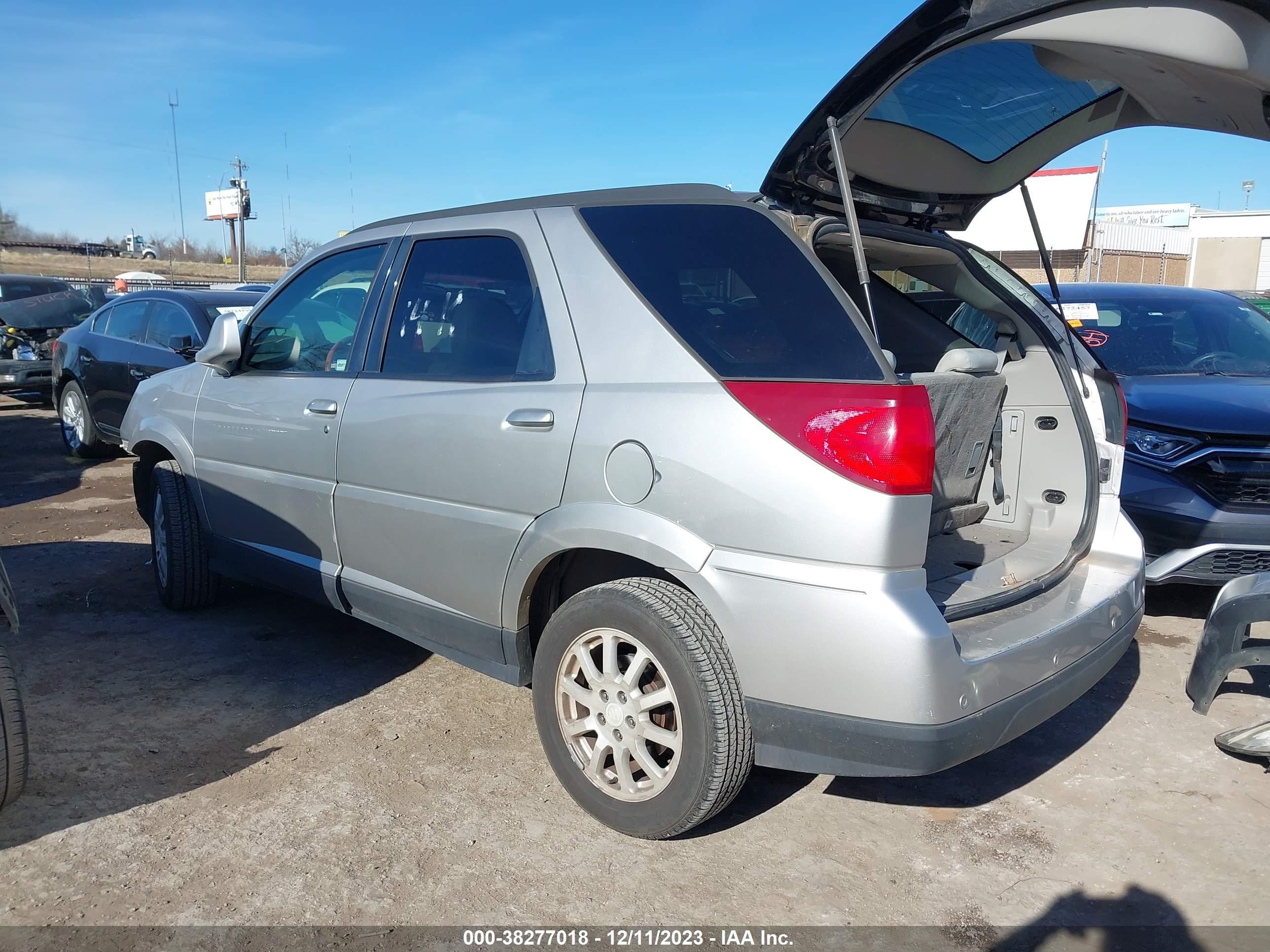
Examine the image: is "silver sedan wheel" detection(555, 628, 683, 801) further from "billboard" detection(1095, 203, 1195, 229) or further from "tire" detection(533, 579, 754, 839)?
"billboard" detection(1095, 203, 1195, 229)

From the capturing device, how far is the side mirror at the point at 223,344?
4.30m

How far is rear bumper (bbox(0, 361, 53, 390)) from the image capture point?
484 inches

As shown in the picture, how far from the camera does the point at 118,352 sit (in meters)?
8.93

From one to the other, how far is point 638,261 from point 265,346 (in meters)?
2.23

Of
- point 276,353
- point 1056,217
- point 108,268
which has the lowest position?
point 276,353

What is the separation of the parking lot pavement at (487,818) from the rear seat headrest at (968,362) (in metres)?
1.44

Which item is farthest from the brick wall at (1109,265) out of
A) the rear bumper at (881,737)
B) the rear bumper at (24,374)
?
the rear bumper at (881,737)

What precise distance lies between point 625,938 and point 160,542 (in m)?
3.46

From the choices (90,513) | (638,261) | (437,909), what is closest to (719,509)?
(638,261)

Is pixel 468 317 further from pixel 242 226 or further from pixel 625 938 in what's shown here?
pixel 242 226

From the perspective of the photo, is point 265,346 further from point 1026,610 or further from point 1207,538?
point 1207,538

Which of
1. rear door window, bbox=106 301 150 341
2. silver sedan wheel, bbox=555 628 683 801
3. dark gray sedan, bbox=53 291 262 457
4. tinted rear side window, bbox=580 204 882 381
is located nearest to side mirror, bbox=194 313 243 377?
tinted rear side window, bbox=580 204 882 381

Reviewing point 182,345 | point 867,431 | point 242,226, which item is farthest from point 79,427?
point 242,226

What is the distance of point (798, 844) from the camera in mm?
2936
